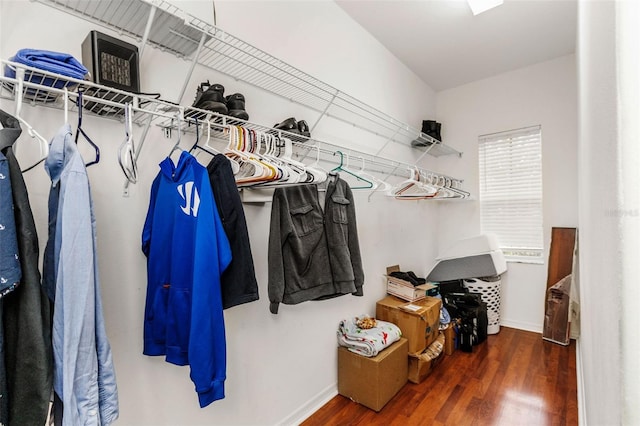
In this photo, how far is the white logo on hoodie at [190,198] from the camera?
44.9 inches

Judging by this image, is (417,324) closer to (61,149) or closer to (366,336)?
(366,336)

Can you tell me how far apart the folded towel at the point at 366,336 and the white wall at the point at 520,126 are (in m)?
2.00

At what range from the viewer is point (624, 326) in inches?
11.9

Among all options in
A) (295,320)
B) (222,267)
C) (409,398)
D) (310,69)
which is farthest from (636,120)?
(409,398)

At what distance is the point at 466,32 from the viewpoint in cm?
276

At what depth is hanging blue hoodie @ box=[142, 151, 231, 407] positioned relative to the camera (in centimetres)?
104

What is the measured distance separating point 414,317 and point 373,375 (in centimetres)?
59

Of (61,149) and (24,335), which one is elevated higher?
(61,149)

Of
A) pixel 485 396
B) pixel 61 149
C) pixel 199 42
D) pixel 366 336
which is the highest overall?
pixel 199 42

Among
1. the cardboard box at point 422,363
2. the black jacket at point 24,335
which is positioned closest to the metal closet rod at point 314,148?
the black jacket at point 24,335

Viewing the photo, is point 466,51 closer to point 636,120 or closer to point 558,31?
point 558,31

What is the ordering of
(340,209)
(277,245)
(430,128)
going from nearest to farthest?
(277,245)
(340,209)
(430,128)

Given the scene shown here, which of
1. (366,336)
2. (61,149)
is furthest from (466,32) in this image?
(61,149)

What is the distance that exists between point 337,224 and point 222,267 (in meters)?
0.84
